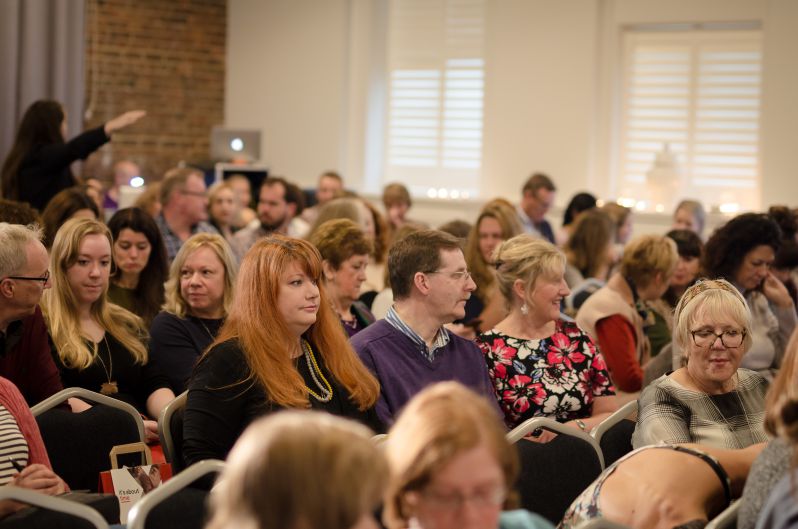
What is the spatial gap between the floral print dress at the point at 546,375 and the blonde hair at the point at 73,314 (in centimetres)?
132

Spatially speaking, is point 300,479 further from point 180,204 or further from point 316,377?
point 180,204

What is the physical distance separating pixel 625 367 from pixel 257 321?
205 cm

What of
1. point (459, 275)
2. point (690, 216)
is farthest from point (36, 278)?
point (690, 216)

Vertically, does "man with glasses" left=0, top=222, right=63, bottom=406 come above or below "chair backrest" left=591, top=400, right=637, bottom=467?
above

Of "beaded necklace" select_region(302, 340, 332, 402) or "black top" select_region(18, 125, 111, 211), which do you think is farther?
"black top" select_region(18, 125, 111, 211)

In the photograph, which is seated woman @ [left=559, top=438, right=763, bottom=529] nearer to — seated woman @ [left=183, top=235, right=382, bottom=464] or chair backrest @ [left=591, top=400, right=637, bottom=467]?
chair backrest @ [left=591, top=400, right=637, bottom=467]

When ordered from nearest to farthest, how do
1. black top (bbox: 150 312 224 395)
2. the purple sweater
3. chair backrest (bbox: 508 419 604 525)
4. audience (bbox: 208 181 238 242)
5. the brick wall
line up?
chair backrest (bbox: 508 419 604 525) → the purple sweater → black top (bbox: 150 312 224 395) → audience (bbox: 208 181 238 242) → the brick wall

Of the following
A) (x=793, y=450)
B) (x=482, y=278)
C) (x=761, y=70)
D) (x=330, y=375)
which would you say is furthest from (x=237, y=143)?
(x=793, y=450)

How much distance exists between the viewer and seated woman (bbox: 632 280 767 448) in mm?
3221

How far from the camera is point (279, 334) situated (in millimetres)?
3258

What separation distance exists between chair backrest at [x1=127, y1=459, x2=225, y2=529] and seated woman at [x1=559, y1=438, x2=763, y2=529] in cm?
87

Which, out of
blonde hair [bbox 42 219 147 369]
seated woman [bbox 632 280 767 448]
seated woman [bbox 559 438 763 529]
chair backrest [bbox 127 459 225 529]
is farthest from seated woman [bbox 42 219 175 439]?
seated woman [bbox 559 438 763 529]

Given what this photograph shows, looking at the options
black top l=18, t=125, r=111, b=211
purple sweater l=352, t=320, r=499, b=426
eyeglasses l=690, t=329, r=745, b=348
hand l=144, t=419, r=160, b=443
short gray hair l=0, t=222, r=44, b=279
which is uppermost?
black top l=18, t=125, r=111, b=211

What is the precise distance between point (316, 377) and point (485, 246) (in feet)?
8.88
